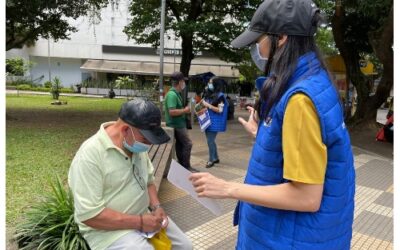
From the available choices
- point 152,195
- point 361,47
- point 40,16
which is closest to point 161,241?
point 152,195

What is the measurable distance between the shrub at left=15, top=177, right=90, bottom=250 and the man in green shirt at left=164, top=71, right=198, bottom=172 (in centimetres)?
330

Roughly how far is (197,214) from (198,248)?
2.93ft

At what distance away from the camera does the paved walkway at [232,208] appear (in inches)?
168

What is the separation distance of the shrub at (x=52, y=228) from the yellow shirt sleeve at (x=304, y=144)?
5.88 ft

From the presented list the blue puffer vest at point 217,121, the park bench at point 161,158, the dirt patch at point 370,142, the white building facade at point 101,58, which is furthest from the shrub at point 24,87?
the park bench at point 161,158

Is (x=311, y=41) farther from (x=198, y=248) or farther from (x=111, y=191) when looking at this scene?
(x=198, y=248)

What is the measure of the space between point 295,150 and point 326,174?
0.20 m

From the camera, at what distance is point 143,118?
2236 millimetres

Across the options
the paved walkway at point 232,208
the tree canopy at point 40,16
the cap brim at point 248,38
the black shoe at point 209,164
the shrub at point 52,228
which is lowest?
the paved walkway at point 232,208

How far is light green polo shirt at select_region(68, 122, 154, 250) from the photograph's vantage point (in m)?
2.12

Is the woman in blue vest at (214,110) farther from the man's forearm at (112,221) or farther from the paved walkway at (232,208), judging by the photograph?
the man's forearm at (112,221)

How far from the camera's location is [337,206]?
147cm

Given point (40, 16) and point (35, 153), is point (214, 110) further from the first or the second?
point (40, 16)

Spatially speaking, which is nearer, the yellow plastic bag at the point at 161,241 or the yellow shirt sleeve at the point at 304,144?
the yellow shirt sleeve at the point at 304,144
